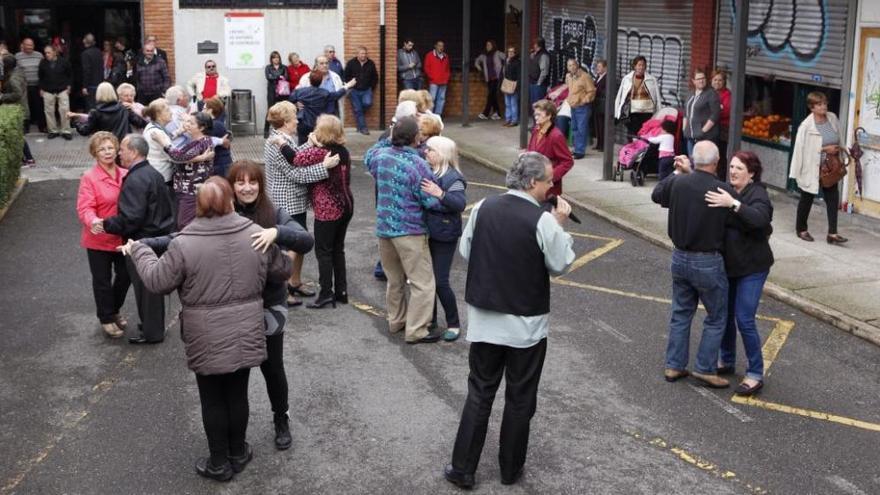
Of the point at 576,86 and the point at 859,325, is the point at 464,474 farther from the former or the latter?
the point at 576,86

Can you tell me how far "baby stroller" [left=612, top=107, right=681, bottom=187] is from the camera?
16.2 meters

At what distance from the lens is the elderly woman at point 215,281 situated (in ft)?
19.8

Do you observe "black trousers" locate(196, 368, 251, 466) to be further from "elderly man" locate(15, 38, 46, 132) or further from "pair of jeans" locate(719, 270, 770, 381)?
"elderly man" locate(15, 38, 46, 132)

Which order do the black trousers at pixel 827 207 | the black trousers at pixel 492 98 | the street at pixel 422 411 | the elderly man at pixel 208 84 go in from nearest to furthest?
the street at pixel 422 411, the black trousers at pixel 827 207, the elderly man at pixel 208 84, the black trousers at pixel 492 98

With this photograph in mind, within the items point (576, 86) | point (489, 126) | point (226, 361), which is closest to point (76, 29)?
point (489, 126)

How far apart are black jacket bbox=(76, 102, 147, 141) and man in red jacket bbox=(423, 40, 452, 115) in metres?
11.5

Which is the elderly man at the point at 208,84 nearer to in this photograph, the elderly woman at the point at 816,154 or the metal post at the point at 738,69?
the metal post at the point at 738,69

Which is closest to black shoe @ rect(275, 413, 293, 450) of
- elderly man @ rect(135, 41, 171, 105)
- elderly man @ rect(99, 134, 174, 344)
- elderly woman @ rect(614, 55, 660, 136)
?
elderly man @ rect(99, 134, 174, 344)

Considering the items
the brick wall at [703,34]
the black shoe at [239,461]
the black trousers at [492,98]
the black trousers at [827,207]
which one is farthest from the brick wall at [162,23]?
the black shoe at [239,461]

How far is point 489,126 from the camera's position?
23344mm

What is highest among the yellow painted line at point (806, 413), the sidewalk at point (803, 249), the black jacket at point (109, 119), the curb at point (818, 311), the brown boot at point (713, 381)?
the black jacket at point (109, 119)

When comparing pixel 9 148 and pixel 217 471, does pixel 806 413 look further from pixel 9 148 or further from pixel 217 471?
pixel 9 148

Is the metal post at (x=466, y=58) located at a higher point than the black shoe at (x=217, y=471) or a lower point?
higher

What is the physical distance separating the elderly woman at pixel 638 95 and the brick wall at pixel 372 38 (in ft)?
20.6
